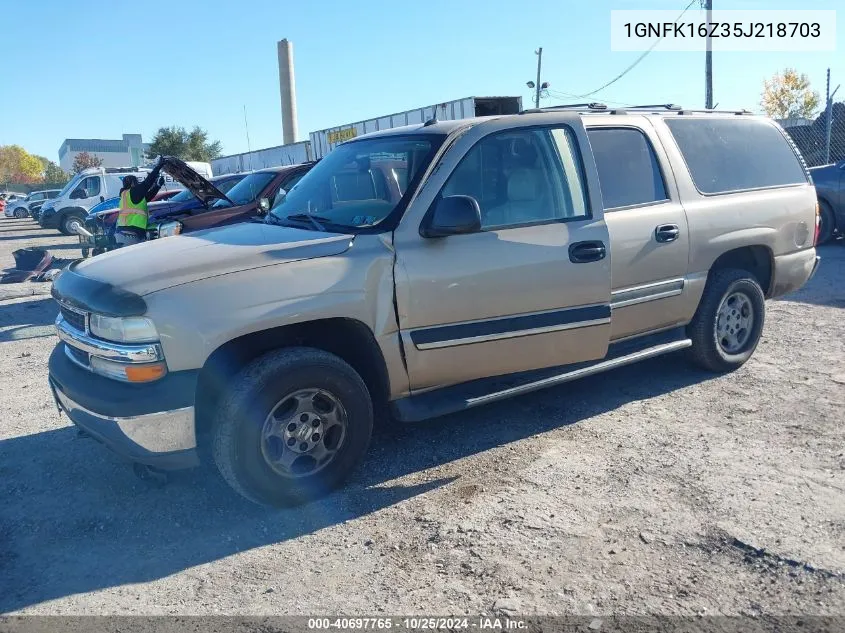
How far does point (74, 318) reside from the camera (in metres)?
3.62

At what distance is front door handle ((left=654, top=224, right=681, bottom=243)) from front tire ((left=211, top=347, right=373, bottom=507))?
229cm

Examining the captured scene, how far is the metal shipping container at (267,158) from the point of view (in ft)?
83.7

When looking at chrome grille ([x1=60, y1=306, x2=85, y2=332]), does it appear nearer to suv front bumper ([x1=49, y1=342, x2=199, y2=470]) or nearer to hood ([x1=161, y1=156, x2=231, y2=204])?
suv front bumper ([x1=49, y1=342, x2=199, y2=470])

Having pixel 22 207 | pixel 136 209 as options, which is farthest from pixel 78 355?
pixel 22 207

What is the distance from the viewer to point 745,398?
4930 millimetres

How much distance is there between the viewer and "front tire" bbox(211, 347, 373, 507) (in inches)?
131

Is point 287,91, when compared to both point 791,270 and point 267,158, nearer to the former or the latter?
point 267,158

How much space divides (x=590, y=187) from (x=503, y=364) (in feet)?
4.07

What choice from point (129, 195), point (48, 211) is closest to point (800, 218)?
point (129, 195)

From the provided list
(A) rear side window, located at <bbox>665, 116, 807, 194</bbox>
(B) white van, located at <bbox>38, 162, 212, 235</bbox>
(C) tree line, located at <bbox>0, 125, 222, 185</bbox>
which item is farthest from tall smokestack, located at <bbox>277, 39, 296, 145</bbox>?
(A) rear side window, located at <bbox>665, 116, 807, 194</bbox>

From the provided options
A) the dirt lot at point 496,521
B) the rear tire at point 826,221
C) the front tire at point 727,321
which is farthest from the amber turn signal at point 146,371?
the rear tire at point 826,221

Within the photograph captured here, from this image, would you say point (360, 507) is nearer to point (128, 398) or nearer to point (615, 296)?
point (128, 398)

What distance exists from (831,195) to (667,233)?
8.49m

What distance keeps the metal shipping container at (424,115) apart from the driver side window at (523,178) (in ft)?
6.43
